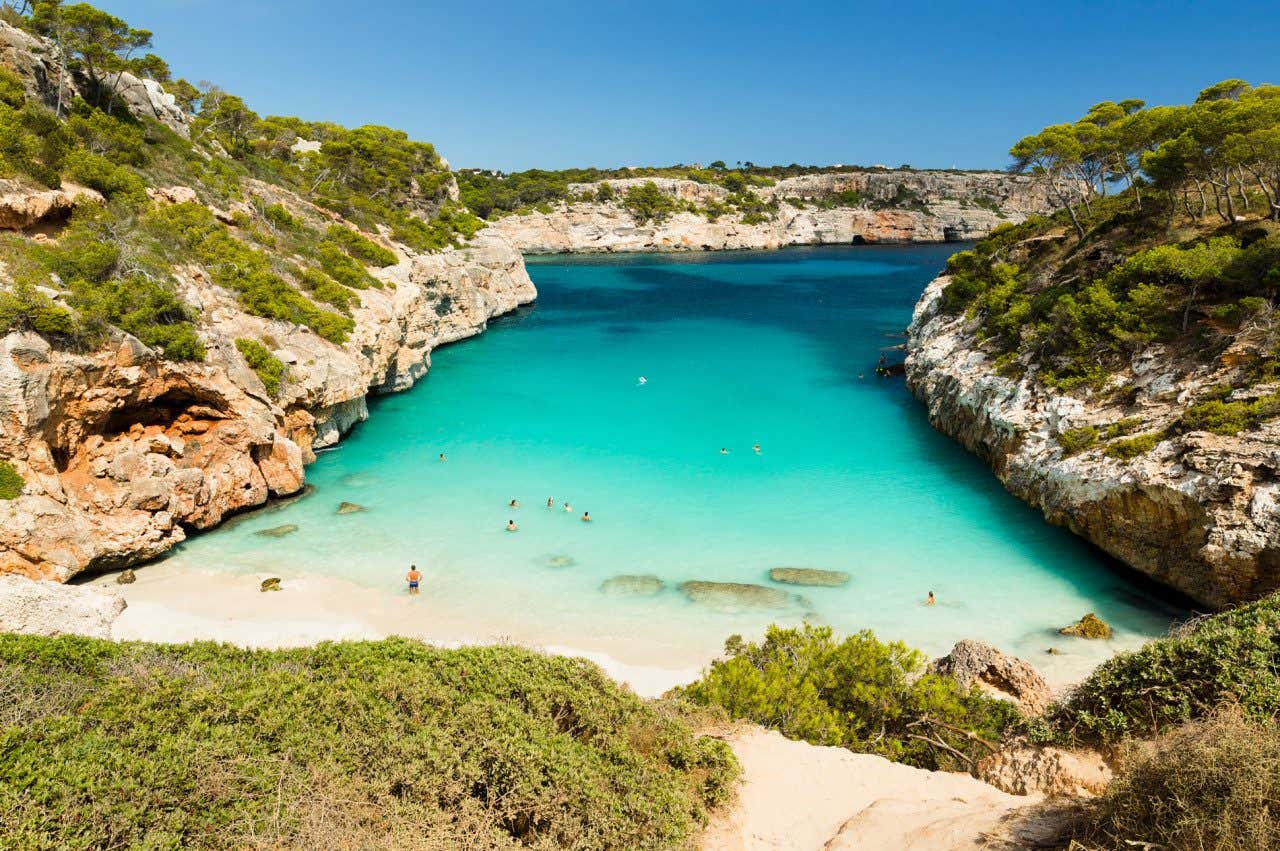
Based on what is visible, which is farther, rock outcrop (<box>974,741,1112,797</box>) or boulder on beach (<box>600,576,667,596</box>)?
boulder on beach (<box>600,576,667,596</box>)

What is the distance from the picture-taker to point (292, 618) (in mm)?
15578

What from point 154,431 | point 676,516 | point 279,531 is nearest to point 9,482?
point 154,431

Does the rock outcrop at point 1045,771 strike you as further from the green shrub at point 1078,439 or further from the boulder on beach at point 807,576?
the green shrub at point 1078,439

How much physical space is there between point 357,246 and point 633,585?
2893cm

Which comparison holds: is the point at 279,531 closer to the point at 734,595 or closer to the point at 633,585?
the point at 633,585

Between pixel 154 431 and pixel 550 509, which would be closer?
pixel 154 431

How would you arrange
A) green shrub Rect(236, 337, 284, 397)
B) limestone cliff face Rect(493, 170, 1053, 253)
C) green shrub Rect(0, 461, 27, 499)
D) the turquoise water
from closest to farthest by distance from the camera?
green shrub Rect(0, 461, 27, 499) → the turquoise water → green shrub Rect(236, 337, 284, 397) → limestone cliff face Rect(493, 170, 1053, 253)

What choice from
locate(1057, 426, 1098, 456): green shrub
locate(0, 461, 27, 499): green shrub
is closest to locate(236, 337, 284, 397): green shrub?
locate(0, 461, 27, 499): green shrub

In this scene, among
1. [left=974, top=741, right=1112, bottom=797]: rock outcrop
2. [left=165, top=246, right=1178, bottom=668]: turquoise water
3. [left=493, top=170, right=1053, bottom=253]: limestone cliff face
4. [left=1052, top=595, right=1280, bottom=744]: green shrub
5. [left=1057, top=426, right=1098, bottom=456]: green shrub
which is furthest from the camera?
[left=493, top=170, right=1053, bottom=253]: limestone cliff face

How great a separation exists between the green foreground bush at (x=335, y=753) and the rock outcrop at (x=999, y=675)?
6.67m

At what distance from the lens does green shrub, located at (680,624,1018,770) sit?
980 cm

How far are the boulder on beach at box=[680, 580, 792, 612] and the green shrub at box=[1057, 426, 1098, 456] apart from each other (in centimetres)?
1020

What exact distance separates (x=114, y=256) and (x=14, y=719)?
60.7 ft

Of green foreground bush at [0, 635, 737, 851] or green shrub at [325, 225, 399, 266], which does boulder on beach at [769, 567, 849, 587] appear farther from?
green shrub at [325, 225, 399, 266]
